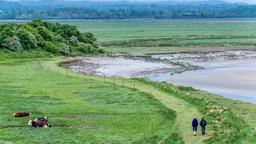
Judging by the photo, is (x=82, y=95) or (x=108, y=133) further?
(x=82, y=95)

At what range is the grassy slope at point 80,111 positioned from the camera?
34688 mm

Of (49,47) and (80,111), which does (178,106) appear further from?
(49,47)

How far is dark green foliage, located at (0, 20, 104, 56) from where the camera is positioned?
90994 mm

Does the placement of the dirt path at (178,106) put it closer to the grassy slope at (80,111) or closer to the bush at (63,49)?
the grassy slope at (80,111)

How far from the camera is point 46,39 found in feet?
324

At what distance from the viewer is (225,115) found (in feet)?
131

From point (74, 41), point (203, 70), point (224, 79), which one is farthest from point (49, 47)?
point (224, 79)

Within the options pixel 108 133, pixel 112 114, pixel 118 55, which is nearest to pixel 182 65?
pixel 118 55

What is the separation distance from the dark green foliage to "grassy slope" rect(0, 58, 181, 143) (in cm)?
2866

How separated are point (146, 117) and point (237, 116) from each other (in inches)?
265

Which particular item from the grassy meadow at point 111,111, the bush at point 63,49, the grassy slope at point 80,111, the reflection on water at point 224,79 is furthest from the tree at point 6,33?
the reflection on water at point 224,79

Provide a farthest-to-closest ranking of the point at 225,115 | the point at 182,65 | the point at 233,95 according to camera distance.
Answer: the point at 182,65
the point at 233,95
the point at 225,115

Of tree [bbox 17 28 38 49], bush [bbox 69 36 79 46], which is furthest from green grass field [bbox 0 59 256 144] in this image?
bush [bbox 69 36 79 46]

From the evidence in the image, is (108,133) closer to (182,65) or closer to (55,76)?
(55,76)
